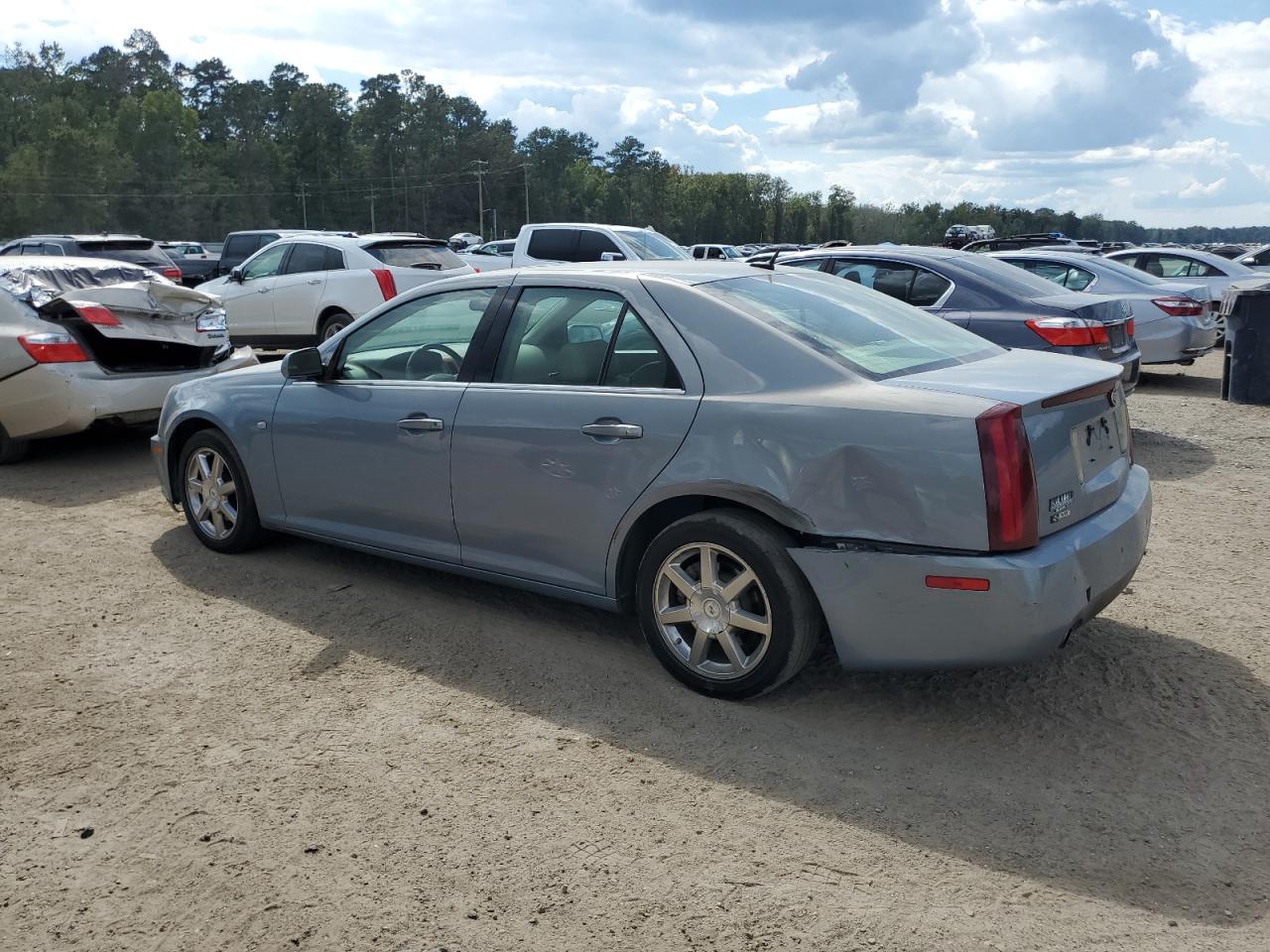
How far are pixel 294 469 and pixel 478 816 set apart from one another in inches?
102

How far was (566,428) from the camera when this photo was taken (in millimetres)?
4297

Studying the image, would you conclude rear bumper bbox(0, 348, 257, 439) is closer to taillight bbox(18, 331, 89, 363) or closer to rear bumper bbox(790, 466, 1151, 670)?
taillight bbox(18, 331, 89, 363)

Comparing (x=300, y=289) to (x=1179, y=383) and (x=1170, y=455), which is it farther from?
(x=1179, y=383)

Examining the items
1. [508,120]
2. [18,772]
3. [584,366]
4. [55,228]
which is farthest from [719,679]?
[508,120]

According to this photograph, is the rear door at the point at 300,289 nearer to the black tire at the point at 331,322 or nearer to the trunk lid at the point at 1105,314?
the black tire at the point at 331,322

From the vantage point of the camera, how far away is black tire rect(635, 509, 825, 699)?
3750 mm

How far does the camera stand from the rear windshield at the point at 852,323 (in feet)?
13.3

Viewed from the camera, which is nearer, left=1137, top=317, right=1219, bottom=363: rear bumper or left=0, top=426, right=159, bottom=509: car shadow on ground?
left=0, top=426, right=159, bottom=509: car shadow on ground

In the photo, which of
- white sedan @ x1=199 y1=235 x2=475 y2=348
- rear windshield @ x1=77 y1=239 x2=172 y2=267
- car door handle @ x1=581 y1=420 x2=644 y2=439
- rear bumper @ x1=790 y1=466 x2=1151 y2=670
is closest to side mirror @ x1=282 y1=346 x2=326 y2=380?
car door handle @ x1=581 y1=420 x2=644 y2=439

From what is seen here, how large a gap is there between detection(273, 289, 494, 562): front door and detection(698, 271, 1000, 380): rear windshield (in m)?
1.23

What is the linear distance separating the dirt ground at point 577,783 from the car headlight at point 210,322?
353cm

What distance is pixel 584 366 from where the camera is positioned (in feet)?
14.5

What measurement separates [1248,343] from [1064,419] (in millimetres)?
9031

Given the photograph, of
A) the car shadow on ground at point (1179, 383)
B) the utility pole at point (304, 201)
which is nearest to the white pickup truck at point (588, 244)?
the car shadow on ground at point (1179, 383)
